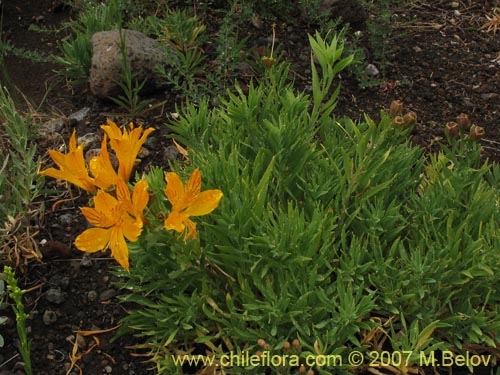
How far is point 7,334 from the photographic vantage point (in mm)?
2363

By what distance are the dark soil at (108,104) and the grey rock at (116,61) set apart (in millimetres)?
108

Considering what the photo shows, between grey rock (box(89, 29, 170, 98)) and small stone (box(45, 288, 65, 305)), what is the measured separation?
1.12 m

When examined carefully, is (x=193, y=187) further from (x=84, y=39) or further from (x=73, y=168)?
(x=84, y=39)

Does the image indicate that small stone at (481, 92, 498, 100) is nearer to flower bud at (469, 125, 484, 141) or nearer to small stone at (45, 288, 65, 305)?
flower bud at (469, 125, 484, 141)

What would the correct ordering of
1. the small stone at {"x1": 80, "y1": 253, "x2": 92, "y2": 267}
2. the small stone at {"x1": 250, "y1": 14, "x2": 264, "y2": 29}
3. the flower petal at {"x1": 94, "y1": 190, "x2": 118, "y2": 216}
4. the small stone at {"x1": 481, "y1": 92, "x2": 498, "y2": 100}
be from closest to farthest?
the flower petal at {"x1": 94, "y1": 190, "x2": 118, "y2": 216}
the small stone at {"x1": 80, "y1": 253, "x2": 92, "y2": 267}
the small stone at {"x1": 481, "y1": 92, "x2": 498, "y2": 100}
the small stone at {"x1": 250, "y1": 14, "x2": 264, "y2": 29}

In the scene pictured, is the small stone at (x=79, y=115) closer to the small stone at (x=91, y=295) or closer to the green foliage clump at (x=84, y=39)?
the green foliage clump at (x=84, y=39)

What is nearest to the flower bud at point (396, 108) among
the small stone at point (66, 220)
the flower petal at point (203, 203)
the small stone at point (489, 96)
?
the flower petal at point (203, 203)

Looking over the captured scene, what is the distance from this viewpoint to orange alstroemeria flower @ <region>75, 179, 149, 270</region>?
171 cm

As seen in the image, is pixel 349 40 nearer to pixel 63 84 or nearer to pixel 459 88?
pixel 459 88

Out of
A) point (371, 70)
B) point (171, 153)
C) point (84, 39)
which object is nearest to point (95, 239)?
point (171, 153)

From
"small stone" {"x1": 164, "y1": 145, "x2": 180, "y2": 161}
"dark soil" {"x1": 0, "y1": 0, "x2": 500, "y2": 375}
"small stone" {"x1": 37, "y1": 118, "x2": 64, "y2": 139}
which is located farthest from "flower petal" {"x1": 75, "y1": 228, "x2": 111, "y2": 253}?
"small stone" {"x1": 37, "y1": 118, "x2": 64, "y2": 139}

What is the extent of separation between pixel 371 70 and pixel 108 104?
130 centimetres

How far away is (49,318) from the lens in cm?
241

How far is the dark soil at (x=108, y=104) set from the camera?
2.37m
